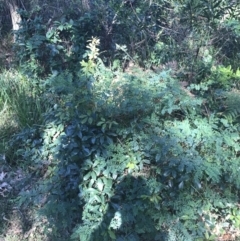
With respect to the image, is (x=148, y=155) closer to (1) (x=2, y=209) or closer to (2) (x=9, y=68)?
(1) (x=2, y=209)

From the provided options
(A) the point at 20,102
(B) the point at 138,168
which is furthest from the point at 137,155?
(A) the point at 20,102

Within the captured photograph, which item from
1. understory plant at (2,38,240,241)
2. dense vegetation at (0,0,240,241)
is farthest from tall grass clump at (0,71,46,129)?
understory plant at (2,38,240,241)

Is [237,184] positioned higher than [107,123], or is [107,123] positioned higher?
[107,123]

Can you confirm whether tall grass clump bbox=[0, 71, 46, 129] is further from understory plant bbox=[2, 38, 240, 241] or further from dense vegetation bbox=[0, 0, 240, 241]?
understory plant bbox=[2, 38, 240, 241]

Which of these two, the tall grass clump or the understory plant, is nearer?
the understory plant

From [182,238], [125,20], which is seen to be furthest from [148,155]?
[125,20]

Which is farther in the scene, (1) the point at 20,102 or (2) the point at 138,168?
(1) the point at 20,102

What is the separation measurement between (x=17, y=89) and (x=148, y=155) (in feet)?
8.07

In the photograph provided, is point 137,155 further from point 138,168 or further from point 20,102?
point 20,102

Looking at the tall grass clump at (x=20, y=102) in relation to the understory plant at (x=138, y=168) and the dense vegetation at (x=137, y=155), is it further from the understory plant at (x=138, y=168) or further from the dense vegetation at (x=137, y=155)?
the understory plant at (x=138, y=168)

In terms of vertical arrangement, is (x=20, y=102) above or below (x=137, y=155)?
below

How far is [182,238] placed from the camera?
349 cm

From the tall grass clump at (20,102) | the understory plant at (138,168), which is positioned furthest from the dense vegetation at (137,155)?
the tall grass clump at (20,102)

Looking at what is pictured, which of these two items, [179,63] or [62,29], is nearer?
[179,63]
